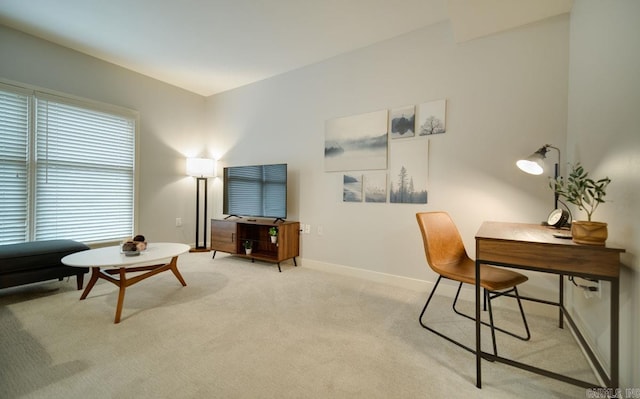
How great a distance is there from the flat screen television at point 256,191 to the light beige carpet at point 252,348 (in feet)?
4.08

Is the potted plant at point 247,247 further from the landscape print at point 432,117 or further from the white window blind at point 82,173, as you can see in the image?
the landscape print at point 432,117

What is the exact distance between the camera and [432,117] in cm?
252

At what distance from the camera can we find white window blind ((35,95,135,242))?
9.77ft

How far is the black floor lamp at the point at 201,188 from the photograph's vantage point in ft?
13.6

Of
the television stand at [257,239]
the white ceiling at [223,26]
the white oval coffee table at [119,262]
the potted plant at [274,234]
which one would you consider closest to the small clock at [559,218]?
the white ceiling at [223,26]

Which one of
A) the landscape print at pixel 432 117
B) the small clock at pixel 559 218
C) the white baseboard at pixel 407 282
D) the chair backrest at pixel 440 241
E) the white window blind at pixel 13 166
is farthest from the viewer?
the white window blind at pixel 13 166

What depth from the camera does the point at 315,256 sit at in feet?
10.9

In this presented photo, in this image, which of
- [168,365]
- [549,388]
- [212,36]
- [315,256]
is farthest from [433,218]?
[212,36]

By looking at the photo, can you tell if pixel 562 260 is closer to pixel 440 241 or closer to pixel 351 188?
pixel 440 241

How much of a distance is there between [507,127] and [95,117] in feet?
15.9

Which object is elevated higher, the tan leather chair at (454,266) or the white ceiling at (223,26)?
the white ceiling at (223,26)

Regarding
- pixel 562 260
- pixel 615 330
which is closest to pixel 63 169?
pixel 562 260

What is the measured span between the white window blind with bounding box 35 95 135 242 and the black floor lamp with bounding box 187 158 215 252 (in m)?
0.83

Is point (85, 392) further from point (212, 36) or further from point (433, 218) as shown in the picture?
point (212, 36)
